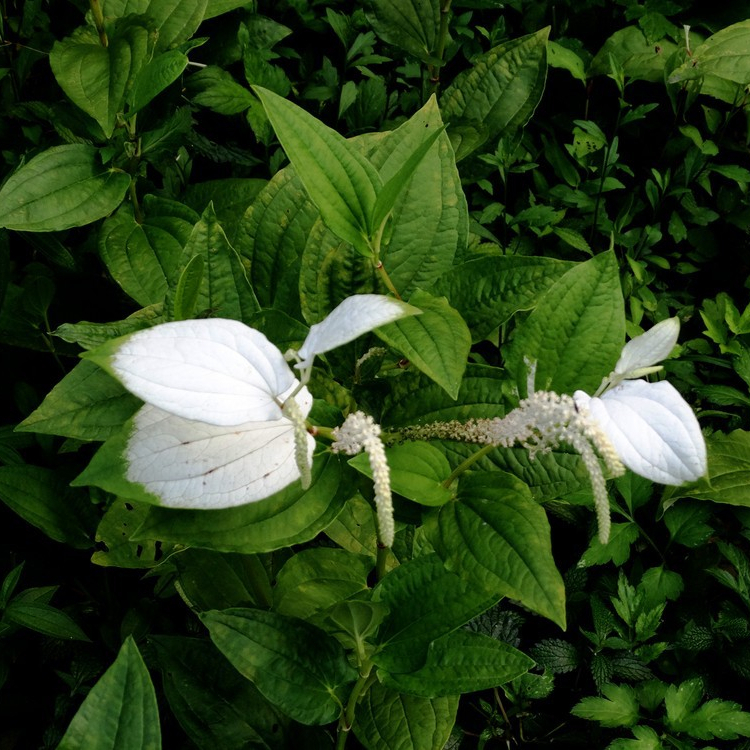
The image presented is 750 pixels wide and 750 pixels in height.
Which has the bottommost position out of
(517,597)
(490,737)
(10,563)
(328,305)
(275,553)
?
(490,737)

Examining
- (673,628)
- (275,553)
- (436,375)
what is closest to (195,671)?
(275,553)

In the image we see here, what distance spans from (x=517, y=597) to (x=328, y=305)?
1.23 ft

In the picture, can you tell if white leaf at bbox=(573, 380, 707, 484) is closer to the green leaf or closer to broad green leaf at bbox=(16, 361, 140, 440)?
broad green leaf at bbox=(16, 361, 140, 440)

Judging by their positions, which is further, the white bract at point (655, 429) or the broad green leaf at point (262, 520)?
the broad green leaf at point (262, 520)

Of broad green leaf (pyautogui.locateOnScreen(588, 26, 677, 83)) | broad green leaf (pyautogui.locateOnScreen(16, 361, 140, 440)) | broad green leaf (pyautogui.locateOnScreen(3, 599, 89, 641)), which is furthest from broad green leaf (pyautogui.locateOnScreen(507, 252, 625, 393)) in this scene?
broad green leaf (pyautogui.locateOnScreen(588, 26, 677, 83))

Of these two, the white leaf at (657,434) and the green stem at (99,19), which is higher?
the green stem at (99,19)

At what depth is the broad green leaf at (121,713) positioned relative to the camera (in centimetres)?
71

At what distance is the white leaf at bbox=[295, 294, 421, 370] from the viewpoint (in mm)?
604

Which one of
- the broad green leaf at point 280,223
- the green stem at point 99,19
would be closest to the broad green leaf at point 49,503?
the broad green leaf at point 280,223

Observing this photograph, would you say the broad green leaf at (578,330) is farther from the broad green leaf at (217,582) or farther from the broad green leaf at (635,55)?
the broad green leaf at (635,55)

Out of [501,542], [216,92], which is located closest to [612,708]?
[501,542]

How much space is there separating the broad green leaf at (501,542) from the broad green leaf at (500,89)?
0.68 metres

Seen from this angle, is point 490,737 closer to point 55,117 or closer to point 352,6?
point 55,117

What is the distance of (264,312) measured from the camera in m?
0.86
